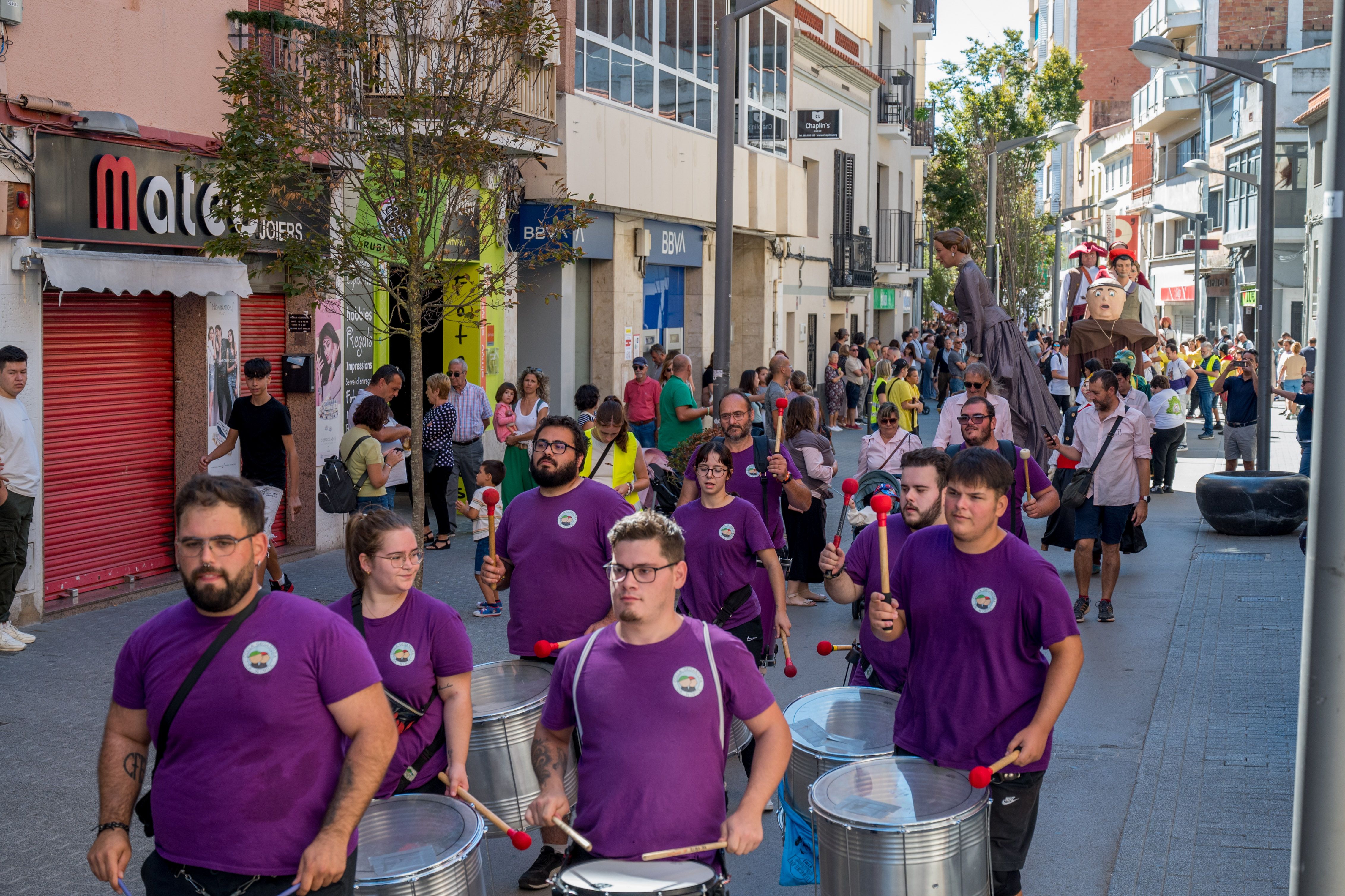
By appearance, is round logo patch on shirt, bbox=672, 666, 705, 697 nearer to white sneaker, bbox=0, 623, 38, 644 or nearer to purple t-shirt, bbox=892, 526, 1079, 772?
purple t-shirt, bbox=892, 526, 1079, 772

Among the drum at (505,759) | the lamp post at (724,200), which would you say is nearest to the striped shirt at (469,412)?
the lamp post at (724,200)

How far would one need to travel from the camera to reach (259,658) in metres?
3.40

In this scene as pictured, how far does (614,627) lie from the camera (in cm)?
398

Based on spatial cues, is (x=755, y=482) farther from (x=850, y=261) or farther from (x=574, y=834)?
Result: (x=850, y=261)

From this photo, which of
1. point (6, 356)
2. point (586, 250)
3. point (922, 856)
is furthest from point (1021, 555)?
point (586, 250)

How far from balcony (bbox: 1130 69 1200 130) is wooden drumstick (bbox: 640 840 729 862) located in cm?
5622

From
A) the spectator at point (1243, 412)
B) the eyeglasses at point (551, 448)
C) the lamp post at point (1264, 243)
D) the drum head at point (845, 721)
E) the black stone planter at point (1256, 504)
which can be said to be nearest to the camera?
the drum head at point (845, 721)

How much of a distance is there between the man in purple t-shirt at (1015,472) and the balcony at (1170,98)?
167 feet

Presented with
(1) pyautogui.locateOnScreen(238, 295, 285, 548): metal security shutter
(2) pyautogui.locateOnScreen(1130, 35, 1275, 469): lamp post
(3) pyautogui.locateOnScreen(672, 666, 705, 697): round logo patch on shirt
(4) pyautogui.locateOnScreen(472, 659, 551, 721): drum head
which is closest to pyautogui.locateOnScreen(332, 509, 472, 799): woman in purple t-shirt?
(4) pyautogui.locateOnScreen(472, 659, 551, 721): drum head

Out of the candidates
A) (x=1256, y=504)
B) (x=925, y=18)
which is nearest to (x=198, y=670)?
(x=1256, y=504)

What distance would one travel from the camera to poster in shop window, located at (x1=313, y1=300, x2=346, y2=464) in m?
13.8

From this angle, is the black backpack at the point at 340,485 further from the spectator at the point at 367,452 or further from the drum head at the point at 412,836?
the drum head at the point at 412,836

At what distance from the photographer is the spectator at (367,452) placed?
1079 centimetres

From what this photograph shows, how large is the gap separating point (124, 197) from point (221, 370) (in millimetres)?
1932
